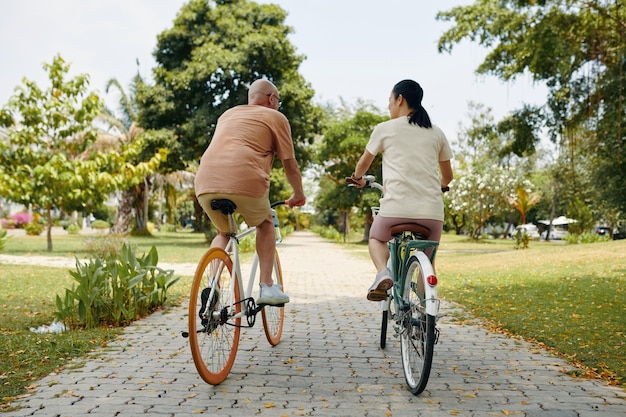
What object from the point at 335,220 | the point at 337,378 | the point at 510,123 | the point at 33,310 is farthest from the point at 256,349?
the point at 335,220

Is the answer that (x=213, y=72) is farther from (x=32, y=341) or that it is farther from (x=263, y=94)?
(x=263, y=94)

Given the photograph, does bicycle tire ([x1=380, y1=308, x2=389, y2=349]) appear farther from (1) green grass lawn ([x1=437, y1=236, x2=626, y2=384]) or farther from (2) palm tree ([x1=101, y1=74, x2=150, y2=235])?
(2) palm tree ([x1=101, y1=74, x2=150, y2=235])

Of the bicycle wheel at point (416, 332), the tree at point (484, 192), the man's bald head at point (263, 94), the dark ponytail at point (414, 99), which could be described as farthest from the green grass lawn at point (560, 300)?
the tree at point (484, 192)

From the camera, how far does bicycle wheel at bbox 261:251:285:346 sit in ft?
17.3

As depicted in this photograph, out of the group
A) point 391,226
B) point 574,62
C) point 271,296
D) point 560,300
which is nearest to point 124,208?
point 574,62

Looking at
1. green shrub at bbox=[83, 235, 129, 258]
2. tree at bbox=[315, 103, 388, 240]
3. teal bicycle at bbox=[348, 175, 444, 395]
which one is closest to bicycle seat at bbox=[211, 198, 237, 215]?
teal bicycle at bbox=[348, 175, 444, 395]

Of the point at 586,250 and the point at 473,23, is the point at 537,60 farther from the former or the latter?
the point at 586,250

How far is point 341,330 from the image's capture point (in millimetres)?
6457

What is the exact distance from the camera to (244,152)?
413 centimetres

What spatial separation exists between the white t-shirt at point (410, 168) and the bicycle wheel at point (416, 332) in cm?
37

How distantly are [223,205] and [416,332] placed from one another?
1538mm

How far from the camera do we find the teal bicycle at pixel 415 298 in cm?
371

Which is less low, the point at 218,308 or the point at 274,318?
the point at 218,308

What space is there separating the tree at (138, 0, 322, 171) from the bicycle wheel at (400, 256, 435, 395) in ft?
74.8
